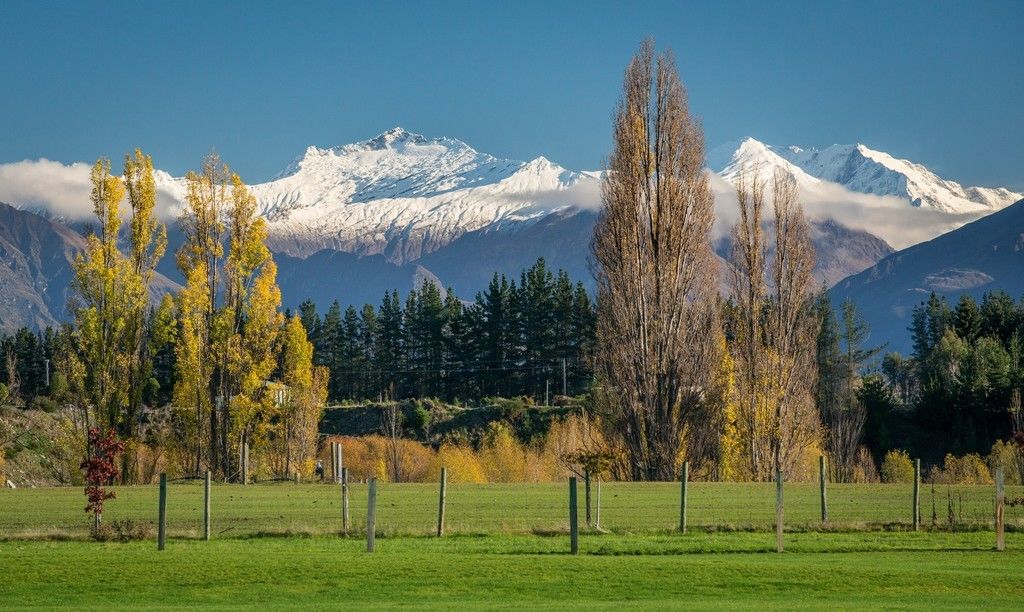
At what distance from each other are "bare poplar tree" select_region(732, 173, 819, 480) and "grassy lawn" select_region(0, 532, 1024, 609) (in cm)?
2305

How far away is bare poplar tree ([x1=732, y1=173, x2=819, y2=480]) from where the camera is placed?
151ft

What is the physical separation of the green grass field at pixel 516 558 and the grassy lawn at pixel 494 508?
0.10 meters

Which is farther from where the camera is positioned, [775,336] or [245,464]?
[775,336]

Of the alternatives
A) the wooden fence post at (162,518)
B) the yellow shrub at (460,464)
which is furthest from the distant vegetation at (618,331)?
the wooden fence post at (162,518)

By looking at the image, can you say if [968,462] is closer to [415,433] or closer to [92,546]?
[415,433]

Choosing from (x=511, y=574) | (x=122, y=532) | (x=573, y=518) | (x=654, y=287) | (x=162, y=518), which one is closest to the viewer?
(x=511, y=574)

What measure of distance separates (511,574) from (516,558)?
180 centimetres

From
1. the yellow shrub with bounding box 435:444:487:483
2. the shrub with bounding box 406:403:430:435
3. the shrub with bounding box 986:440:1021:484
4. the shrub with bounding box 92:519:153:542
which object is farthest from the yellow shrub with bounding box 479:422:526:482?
the shrub with bounding box 92:519:153:542

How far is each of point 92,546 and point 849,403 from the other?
63.4 m

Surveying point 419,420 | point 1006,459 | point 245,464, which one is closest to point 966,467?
point 1006,459

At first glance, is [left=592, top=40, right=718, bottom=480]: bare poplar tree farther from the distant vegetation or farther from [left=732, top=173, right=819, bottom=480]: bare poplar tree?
[left=732, top=173, right=819, bottom=480]: bare poplar tree

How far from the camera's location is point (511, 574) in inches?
726

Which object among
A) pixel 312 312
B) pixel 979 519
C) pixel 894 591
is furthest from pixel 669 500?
pixel 312 312

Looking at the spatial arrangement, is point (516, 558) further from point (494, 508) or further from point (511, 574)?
point (494, 508)
